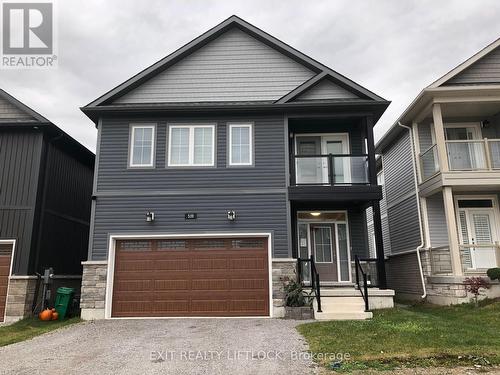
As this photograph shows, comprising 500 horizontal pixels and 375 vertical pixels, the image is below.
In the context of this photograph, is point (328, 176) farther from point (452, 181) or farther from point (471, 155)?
point (471, 155)

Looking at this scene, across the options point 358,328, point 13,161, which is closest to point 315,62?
point 358,328

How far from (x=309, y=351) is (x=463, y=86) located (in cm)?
998

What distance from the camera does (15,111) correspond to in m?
12.5

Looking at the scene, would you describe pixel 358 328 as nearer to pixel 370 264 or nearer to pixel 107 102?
pixel 370 264

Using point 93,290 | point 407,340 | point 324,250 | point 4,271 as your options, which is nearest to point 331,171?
point 324,250

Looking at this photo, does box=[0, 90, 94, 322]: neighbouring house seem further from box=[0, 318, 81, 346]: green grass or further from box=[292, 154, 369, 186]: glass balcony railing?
box=[292, 154, 369, 186]: glass balcony railing

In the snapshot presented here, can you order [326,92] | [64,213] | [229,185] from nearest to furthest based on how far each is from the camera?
[229,185], [326,92], [64,213]

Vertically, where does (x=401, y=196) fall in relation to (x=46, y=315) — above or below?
above

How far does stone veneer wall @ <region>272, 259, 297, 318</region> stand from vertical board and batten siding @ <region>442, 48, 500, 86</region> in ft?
26.0

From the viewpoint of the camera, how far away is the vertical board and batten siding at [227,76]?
12.4 metres

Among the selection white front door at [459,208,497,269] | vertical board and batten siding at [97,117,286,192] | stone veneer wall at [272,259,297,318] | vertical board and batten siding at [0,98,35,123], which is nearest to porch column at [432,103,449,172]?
white front door at [459,208,497,269]

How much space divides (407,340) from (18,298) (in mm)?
10150

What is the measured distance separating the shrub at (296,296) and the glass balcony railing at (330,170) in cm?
295

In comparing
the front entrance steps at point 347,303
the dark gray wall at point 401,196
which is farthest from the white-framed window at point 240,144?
the dark gray wall at point 401,196
